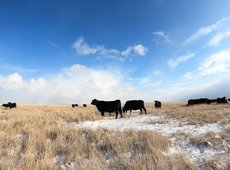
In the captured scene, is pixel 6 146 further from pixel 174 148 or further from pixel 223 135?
pixel 223 135

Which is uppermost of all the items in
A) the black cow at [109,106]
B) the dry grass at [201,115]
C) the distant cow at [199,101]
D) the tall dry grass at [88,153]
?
the distant cow at [199,101]

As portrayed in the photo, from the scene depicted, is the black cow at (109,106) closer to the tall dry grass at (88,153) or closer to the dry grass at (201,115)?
the dry grass at (201,115)

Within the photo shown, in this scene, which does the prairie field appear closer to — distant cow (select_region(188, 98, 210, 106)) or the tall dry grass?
the tall dry grass

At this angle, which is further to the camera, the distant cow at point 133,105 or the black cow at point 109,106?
the distant cow at point 133,105

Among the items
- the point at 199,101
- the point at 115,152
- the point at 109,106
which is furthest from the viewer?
the point at 199,101

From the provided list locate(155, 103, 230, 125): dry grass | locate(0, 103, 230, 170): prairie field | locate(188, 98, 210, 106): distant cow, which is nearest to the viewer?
locate(0, 103, 230, 170): prairie field

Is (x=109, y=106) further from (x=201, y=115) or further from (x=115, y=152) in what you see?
(x=115, y=152)

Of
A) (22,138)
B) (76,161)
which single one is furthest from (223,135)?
(22,138)

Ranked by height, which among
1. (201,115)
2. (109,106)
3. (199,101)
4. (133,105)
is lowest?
(201,115)

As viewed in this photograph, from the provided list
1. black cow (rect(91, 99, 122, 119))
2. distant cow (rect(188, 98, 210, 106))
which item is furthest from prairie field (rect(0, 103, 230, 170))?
distant cow (rect(188, 98, 210, 106))

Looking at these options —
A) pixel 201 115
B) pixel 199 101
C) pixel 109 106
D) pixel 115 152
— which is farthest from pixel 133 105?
pixel 199 101

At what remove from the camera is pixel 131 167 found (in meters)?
6.05

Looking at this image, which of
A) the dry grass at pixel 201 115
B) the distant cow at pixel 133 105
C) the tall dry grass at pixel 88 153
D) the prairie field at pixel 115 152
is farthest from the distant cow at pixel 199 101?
the tall dry grass at pixel 88 153

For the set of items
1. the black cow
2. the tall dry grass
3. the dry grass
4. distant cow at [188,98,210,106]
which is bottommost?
the tall dry grass
